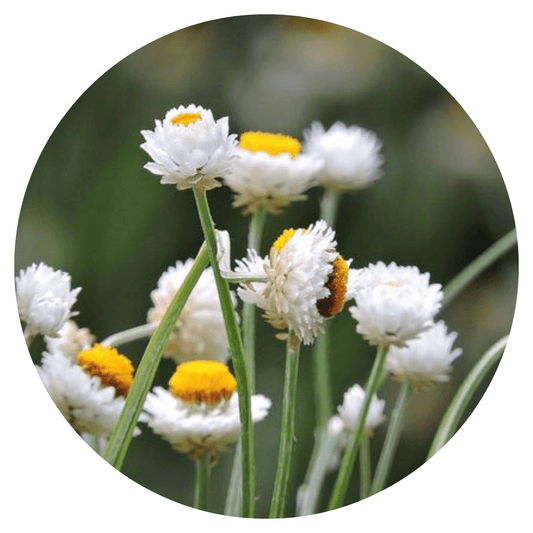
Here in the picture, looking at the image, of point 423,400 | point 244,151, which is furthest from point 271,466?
point 244,151

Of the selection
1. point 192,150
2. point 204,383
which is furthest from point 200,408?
point 192,150

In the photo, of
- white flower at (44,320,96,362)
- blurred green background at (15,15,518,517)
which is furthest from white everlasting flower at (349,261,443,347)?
white flower at (44,320,96,362)

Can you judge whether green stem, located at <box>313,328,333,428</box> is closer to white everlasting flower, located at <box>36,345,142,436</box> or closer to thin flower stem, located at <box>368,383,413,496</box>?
thin flower stem, located at <box>368,383,413,496</box>

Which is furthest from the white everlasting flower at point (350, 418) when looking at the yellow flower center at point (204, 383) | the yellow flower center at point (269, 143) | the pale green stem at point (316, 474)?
the yellow flower center at point (269, 143)

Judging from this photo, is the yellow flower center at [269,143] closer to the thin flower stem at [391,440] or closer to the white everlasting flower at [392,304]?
the white everlasting flower at [392,304]

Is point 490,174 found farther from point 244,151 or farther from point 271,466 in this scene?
point 271,466

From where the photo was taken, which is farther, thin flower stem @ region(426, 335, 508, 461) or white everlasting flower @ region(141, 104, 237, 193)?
thin flower stem @ region(426, 335, 508, 461)
